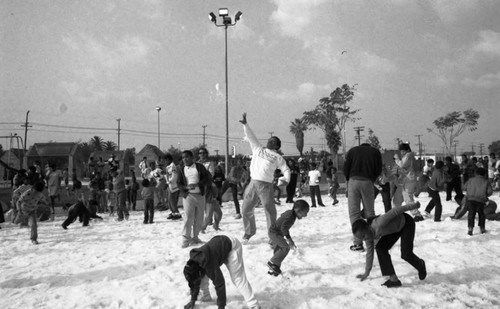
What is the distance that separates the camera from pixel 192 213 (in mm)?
6574

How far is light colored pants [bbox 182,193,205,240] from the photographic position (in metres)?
6.52

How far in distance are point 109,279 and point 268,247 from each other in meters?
2.75

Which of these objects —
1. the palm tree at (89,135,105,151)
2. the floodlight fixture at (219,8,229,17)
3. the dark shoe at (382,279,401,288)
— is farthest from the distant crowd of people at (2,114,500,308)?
the palm tree at (89,135,105,151)

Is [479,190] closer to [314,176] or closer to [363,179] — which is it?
[363,179]

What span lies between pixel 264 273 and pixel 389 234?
5.82 ft

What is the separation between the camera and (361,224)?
4.23m

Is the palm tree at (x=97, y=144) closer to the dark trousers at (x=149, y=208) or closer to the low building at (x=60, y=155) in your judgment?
the low building at (x=60, y=155)

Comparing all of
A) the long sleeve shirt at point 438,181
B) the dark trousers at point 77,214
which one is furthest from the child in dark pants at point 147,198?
the long sleeve shirt at point 438,181

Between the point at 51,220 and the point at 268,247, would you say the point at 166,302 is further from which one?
the point at 51,220

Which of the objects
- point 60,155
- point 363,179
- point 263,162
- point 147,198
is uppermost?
point 60,155

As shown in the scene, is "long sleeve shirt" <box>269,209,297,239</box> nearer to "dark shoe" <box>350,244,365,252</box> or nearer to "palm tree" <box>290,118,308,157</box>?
"dark shoe" <box>350,244,365,252</box>

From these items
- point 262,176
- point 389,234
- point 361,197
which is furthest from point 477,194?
point 262,176

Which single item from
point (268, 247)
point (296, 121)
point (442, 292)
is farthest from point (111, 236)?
point (296, 121)

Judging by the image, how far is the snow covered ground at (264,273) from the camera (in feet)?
13.0
